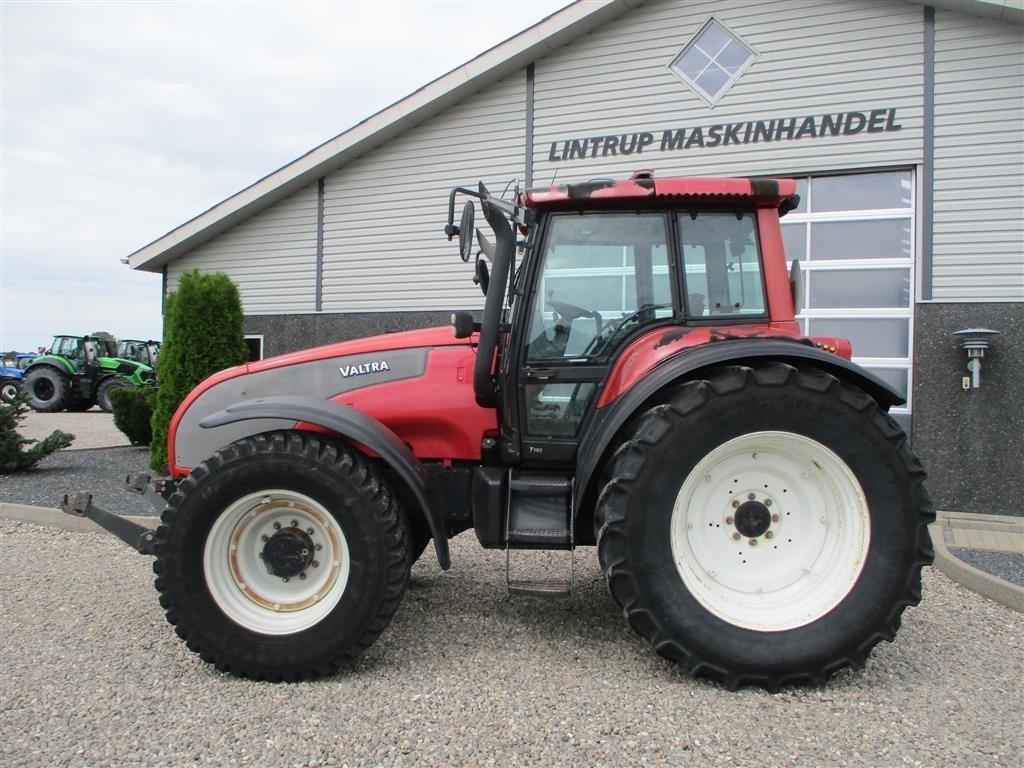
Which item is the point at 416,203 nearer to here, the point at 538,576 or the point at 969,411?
the point at 538,576

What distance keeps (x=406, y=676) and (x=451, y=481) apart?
0.91 metres

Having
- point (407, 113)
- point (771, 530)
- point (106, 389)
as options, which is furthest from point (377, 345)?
point (106, 389)

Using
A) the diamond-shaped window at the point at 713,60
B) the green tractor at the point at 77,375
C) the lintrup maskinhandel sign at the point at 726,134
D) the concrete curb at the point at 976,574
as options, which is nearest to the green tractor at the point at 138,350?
the green tractor at the point at 77,375

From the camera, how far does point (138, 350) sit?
814 inches

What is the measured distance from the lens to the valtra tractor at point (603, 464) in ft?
9.57

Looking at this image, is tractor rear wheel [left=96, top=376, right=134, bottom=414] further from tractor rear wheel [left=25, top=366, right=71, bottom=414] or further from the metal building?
the metal building

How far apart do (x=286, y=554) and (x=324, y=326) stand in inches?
258

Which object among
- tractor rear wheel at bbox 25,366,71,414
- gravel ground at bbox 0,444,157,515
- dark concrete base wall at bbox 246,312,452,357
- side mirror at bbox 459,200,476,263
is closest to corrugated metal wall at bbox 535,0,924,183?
dark concrete base wall at bbox 246,312,452,357

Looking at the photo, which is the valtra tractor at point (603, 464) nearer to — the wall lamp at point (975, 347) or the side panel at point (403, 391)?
the side panel at point (403, 391)

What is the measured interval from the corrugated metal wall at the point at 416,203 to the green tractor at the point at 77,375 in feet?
36.5

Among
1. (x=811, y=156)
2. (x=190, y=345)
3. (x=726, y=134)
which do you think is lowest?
(x=190, y=345)

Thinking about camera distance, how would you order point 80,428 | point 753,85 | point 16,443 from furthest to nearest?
point 80,428 → point 16,443 → point 753,85

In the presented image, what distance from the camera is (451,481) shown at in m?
3.49

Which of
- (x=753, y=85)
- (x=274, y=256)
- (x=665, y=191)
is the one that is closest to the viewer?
(x=665, y=191)
